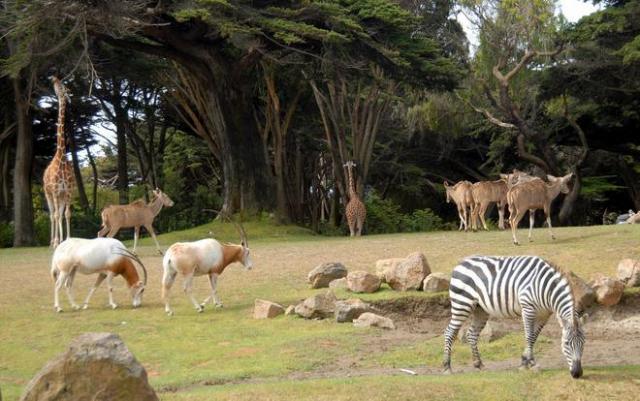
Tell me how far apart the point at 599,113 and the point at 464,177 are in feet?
32.7

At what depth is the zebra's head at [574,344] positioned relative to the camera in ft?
30.5

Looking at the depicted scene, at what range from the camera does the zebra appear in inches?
372

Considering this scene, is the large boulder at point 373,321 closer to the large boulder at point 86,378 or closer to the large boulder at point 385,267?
the large boulder at point 385,267

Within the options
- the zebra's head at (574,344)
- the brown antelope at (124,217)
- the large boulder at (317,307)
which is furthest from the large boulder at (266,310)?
the brown antelope at (124,217)

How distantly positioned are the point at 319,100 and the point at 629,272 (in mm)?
19025

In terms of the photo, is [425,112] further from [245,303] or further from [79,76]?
[245,303]

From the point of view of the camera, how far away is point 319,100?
105 feet

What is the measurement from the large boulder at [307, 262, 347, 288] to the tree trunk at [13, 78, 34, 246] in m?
17.1

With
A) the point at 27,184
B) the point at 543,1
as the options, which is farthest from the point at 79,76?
the point at 543,1

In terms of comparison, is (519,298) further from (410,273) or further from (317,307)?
(410,273)

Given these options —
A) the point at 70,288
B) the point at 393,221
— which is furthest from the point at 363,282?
the point at 393,221

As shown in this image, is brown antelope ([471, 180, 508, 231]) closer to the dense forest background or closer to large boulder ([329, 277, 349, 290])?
the dense forest background

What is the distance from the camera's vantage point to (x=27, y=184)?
3039 cm

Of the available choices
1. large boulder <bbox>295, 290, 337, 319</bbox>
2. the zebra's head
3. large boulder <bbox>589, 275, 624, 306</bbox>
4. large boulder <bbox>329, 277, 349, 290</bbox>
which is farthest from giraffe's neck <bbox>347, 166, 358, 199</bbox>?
the zebra's head
